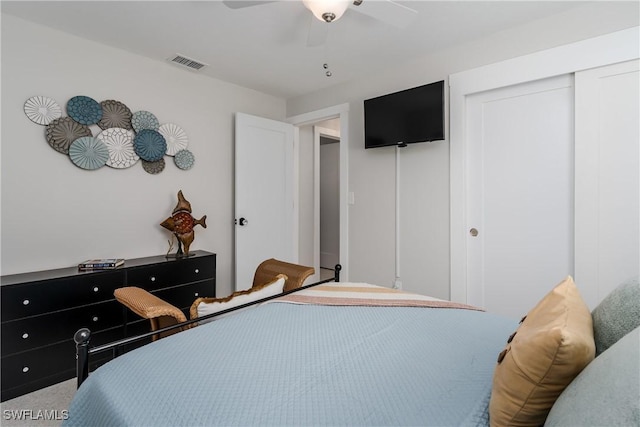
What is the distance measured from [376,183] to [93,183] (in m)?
2.49

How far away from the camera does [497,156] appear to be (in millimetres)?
2625

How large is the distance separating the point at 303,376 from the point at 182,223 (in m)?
2.33

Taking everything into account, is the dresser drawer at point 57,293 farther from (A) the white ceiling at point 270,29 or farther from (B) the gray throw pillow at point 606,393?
(B) the gray throw pillow at point 606,393

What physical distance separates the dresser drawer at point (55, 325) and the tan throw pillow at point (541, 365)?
255cm

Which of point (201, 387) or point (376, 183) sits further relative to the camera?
point (376, 183)

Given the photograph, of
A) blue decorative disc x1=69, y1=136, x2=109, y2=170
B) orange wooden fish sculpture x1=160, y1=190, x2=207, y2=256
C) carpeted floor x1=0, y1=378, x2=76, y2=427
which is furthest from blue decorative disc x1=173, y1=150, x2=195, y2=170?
carpeted floor x1=0, y1=378, x2=76, y2=427

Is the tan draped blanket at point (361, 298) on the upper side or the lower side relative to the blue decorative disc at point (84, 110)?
lower

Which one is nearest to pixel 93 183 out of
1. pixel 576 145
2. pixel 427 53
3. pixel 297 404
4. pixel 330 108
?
pixel 330 108

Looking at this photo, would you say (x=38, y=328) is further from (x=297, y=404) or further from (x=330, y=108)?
(x=330, y=108)

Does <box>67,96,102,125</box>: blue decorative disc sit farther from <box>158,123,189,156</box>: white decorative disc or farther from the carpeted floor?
the carpeted floor

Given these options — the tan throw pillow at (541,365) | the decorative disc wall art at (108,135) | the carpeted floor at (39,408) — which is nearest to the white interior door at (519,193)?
the tan throw pillow at (541,365)

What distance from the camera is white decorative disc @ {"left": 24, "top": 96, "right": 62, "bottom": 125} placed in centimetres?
237

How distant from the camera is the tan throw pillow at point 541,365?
2.21 feet

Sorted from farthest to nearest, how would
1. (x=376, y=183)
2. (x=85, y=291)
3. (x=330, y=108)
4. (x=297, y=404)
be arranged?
(x=330, y=108), (x=376, y=183), (x=85, y=291), (x=297, y=404)
